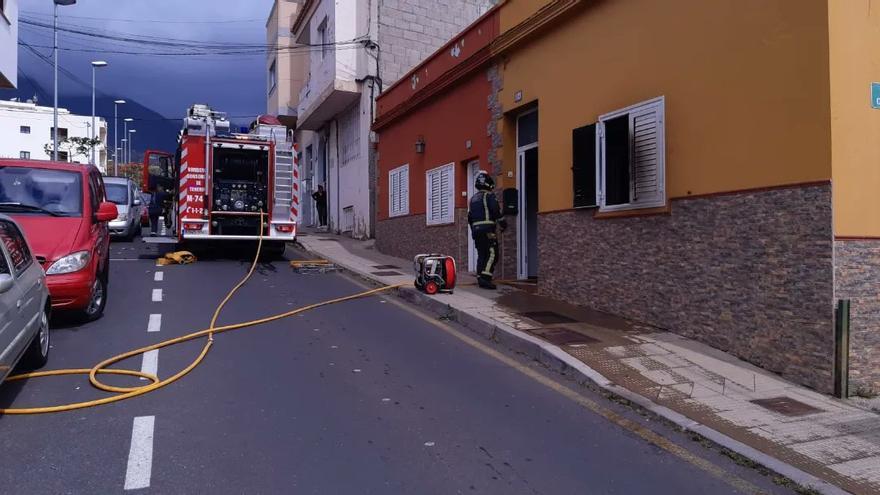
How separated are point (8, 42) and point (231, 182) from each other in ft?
23.7

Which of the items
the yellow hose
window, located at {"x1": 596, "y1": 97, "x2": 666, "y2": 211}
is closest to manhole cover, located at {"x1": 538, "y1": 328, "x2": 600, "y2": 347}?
window, located at {"x1": 596, "y1": 97, "x2": 666, "y2": 211}

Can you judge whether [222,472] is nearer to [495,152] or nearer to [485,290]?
[485,290]

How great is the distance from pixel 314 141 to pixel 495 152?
57.4 feet

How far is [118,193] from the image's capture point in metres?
20.6

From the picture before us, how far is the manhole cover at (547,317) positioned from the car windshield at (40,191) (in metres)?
5.96

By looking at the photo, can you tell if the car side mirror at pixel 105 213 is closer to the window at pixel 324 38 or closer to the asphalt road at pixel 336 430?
the asphalt road at pixel 336 430

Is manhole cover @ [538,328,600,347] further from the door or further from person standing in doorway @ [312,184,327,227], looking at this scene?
person standing in doorway @ [312,184,327,227]

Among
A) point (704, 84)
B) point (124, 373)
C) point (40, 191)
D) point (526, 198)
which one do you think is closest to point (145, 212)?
point (40, 191)

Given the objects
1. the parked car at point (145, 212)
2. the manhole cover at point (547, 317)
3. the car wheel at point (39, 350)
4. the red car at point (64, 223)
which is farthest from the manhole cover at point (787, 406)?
the parked car at point (145, 212)

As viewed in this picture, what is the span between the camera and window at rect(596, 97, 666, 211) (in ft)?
25.9

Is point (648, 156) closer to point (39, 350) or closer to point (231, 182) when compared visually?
point (39, 350)

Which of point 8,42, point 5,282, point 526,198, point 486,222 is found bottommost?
point 5,282

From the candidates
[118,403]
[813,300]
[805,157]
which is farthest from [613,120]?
[118,403]

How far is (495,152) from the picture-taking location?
40.3 ft
